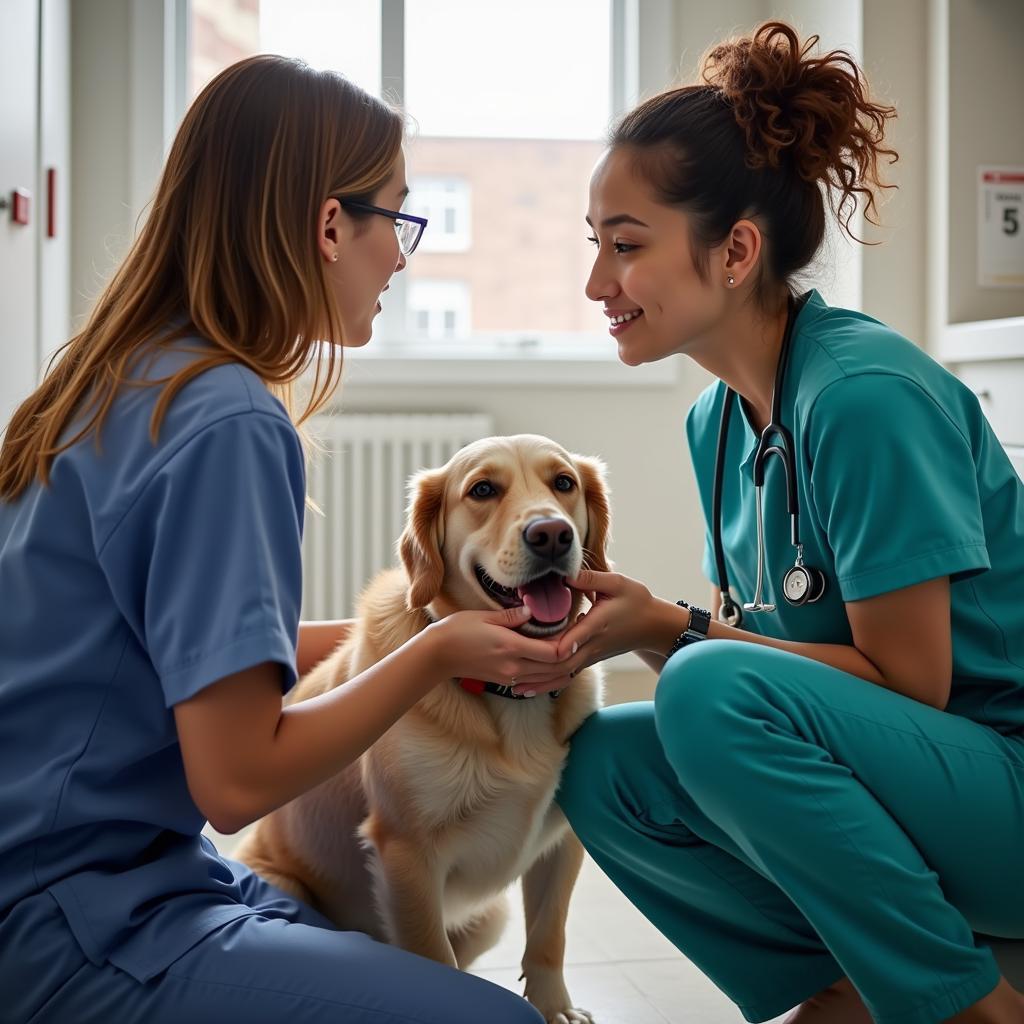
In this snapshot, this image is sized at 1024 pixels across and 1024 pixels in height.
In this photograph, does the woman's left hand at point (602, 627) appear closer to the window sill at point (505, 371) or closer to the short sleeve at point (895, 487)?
the short sleeve at point (895, 487)

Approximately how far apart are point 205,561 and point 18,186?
215 cm

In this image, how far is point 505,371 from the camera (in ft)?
12.4

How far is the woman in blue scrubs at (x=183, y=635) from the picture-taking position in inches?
38.3

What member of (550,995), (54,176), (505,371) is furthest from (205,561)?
(505,371)

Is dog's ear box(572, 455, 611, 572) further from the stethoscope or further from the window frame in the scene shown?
the window frame

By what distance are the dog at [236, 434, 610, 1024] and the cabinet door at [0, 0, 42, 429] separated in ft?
4.24

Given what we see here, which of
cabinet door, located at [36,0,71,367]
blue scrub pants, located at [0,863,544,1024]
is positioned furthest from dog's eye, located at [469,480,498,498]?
cabinet door, located at [36,0,71,367]

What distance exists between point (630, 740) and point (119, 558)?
797 millimetres

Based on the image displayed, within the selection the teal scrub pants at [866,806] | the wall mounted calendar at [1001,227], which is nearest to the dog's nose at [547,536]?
the teal scrub pants at [866,806]

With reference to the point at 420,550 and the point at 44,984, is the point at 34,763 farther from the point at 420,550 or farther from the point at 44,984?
the point at 420,550

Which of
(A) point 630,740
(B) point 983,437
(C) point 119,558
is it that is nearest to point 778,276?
(B) point 983,437

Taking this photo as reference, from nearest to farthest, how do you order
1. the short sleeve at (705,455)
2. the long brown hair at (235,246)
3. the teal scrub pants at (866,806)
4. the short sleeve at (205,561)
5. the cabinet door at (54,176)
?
A: the short sleeve at (205,561)
the long brown hair at (235,246)
the teal scrub pants at (866,806)
the short sleeve at (705,455)
the cabinet door at (54,176)

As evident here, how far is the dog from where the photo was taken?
4.94 ft

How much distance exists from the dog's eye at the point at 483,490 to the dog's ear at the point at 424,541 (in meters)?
0.07
